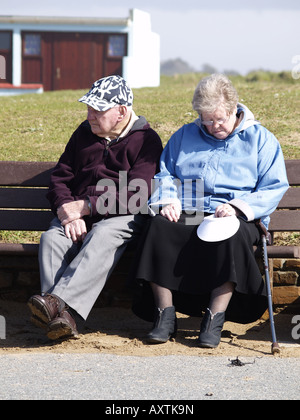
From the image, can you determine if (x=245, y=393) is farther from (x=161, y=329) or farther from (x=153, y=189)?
(x=153, y=189)

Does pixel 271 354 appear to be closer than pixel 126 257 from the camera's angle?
Yes

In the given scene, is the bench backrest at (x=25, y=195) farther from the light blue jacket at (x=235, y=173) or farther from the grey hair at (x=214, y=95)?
the grey hair at (x=214, y=95)

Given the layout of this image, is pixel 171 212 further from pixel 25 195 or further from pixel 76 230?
pixel 25 195

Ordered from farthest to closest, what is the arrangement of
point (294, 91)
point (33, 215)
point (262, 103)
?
point (294, 91), point (262, 103), point (33, 215)

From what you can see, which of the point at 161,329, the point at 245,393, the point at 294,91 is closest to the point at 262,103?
the point at 294,91

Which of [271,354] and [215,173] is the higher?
[215,173]

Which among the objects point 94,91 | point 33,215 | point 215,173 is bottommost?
point 33,215

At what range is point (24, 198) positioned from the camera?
5.48 m

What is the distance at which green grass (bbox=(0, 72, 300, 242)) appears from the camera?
7.95 meters

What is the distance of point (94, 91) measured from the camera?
4988 mm

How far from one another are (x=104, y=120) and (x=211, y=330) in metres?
1.49

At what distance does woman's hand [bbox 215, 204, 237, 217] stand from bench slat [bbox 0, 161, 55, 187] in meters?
1.39

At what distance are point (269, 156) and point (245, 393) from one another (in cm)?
171

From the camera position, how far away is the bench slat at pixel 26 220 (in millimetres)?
5422
